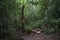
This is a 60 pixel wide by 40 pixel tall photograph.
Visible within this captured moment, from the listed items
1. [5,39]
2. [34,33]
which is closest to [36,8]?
[34,33]

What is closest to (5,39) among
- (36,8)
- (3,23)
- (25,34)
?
(3,23)

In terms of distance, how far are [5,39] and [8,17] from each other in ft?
3.81

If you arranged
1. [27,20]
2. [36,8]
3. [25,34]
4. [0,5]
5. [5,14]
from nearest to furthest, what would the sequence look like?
[0,5] → [5,14] → [25,34] → [27,20] → [36,8]

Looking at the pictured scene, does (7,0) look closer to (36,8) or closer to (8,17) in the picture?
(8,17)

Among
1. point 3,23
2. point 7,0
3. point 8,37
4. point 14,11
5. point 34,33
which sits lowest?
point 34,33

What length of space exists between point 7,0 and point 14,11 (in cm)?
102

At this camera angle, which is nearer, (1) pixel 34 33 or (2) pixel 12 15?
(2) pixel 12 15

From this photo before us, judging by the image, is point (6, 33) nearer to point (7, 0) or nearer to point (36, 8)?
point (7, 0)

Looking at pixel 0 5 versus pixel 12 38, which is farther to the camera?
pixel 12 38

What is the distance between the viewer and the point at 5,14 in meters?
7.59

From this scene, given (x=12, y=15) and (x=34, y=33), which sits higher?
(x=12, y=15)

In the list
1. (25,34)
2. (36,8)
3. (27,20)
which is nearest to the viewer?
(25,34)

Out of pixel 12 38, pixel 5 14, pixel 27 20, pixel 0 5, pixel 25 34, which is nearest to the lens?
pixel 0 5

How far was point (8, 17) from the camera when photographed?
25.5 ft
